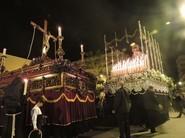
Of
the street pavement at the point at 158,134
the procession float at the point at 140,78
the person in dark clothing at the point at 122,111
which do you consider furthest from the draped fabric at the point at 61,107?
the procession float at the point at 140,78

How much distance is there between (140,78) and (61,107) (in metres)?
4.89

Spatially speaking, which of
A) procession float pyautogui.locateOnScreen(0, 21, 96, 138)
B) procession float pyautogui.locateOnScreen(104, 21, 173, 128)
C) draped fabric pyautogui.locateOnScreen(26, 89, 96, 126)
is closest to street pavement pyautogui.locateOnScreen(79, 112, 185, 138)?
procession float pyautogui.locateOnScreen(104, 21, 173, 128)

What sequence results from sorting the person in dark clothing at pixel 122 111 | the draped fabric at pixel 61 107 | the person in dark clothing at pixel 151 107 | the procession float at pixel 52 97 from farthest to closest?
the person in dark clothing at pixel 151 107
the procession float at pixel 52 97
the draped fabric at pixel 61 107
the person in dark clothing at pixel 122 111

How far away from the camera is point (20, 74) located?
8.06 m

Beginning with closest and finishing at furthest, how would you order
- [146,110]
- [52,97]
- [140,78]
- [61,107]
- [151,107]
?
[61,107] < [52,97] < [151,107] < [146,110] < [140,78]

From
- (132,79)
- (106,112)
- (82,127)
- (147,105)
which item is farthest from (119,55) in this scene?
(82,127)

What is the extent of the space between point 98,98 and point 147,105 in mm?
2752

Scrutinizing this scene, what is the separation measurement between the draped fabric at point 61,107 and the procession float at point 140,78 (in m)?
3.12

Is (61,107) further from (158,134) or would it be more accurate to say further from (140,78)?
(140,78)

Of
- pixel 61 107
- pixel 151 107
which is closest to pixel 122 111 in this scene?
pixel 61 107

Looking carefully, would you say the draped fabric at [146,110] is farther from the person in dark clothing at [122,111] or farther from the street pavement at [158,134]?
the person in dark clothing at [122,111]

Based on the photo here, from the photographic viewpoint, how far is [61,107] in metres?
6.53

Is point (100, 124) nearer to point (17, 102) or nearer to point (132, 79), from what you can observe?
point (132, 79)

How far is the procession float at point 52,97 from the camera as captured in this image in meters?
6.60
